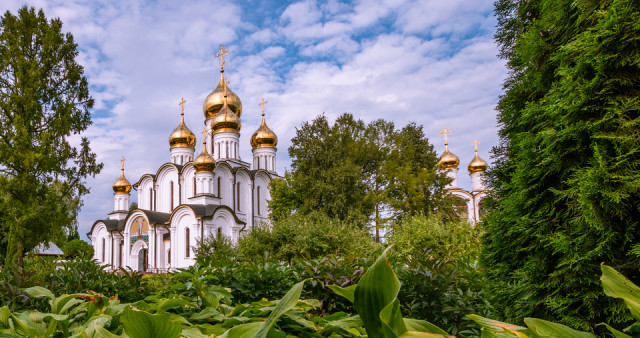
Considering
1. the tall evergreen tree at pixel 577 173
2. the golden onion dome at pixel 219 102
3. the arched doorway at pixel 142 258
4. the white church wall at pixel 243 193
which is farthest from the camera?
the golden onion dome at pixel 219 102

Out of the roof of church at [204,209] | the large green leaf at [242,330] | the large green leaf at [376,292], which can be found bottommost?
the large green leaf at [242,330]

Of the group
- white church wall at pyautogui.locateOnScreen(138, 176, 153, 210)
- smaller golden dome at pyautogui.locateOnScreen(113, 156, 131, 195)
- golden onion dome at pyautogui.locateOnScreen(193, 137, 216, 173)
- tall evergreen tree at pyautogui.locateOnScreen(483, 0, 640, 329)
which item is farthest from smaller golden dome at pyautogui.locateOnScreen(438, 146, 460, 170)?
tall evergreen tree at pyautogui.locateOnScreen(483, 0, 640, 329)

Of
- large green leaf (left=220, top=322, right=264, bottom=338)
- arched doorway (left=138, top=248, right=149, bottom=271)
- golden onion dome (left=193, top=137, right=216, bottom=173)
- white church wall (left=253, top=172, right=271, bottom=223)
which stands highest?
golden onion dome (left=193, top=137, right=216, bottom=173)

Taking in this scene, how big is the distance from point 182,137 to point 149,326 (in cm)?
3280

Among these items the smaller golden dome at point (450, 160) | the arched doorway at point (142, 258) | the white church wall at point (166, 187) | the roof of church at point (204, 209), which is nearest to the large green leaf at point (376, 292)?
the roof of church at point (204, 209)

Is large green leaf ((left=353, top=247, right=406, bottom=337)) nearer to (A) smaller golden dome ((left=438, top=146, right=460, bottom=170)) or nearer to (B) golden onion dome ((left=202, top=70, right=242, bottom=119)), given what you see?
(B) golden onion dome ((left=202, top=70, right=242, bottom=119))

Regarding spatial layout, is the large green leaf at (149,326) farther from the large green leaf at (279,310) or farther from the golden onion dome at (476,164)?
the golden onion dome at (476,164)

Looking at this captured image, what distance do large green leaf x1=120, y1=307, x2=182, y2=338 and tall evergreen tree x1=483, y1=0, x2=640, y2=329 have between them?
6.28ft

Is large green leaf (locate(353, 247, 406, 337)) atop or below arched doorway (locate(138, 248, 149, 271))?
atop

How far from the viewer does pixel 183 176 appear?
28.6m

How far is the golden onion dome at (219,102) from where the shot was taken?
3253cm

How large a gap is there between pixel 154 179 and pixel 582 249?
101ft

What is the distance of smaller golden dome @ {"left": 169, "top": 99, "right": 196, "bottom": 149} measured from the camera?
31875mm

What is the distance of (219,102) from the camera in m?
32.6
